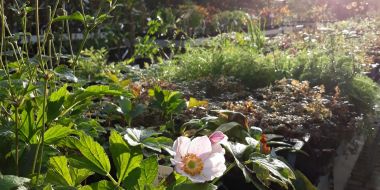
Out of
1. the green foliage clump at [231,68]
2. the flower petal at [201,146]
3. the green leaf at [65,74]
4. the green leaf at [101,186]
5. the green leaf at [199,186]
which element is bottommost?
the green foliage clump at [231,68]

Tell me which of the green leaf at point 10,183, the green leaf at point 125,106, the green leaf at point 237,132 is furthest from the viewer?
the green leaf at point 125,106

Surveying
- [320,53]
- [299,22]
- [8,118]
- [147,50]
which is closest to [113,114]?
[8,118]

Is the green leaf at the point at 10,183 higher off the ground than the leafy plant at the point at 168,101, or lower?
higher

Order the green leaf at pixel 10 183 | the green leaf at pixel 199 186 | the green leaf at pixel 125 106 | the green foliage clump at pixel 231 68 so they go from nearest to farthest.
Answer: the green leaf at pixel 10 183 → the green leaf at pixel 199 186 → the green leaf at pixel 125 106 → the green foliage clump at pixel 231 68

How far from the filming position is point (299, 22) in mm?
13297

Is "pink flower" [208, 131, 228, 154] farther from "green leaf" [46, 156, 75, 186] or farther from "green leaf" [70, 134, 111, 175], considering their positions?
"green leaf" [46, 156, 75, 186]

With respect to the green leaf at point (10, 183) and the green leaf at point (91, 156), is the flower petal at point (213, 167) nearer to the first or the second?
the green leaf at point (91, 156)

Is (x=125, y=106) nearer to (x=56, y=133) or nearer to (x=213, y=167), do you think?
(x=56, y=133)

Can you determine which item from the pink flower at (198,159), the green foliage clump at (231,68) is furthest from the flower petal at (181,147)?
the green foliage clump at (231,68)

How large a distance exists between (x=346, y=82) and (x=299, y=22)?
993cm

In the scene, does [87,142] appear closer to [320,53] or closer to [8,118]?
[8,118]

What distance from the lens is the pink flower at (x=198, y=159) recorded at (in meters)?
1.12

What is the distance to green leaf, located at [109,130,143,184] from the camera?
1232 millimetres

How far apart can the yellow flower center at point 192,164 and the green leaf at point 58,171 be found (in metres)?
0.31
